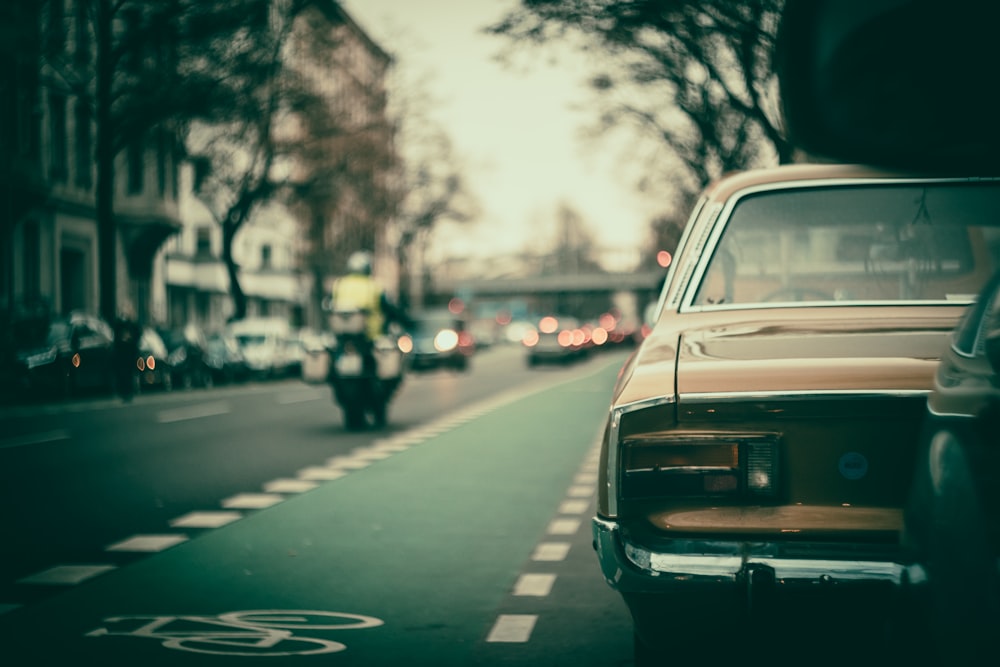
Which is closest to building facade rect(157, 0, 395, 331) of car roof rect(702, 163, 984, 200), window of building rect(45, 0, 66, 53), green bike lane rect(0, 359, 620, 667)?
window of building rect(45, 0, 66, 53)

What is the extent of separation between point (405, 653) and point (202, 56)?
29276 mm

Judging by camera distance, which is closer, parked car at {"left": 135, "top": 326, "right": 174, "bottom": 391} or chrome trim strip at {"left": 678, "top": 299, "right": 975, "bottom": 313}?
chrome trim strip at {"left": 678, "top": 299, "right": 975, "bottom": 313}

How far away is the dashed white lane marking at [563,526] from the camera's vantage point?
31.2 ft

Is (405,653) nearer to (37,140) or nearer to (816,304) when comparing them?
(816,304)

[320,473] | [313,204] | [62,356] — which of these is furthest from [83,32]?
[320,473]

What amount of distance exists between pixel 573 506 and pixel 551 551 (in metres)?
2.21

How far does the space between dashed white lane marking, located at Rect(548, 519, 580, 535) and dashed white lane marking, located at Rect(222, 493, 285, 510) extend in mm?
2190

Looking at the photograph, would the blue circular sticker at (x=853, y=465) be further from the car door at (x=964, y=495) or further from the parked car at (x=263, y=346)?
the parked car at (x=263, y=346)

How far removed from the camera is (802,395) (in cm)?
397

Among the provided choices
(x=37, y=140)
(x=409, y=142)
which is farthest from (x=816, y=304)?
(x=409, y=142)

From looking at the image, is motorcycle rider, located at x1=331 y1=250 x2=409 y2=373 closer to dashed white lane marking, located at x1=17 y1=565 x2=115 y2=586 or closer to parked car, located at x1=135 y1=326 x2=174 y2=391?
dashed white lane marking, located at x1=17 y1=565 x2=115 y2=586

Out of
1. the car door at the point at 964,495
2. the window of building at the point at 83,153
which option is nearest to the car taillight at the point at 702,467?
the car door at the point at 964,495

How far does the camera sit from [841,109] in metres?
2.31

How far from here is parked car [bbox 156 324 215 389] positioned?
34.8 meters
